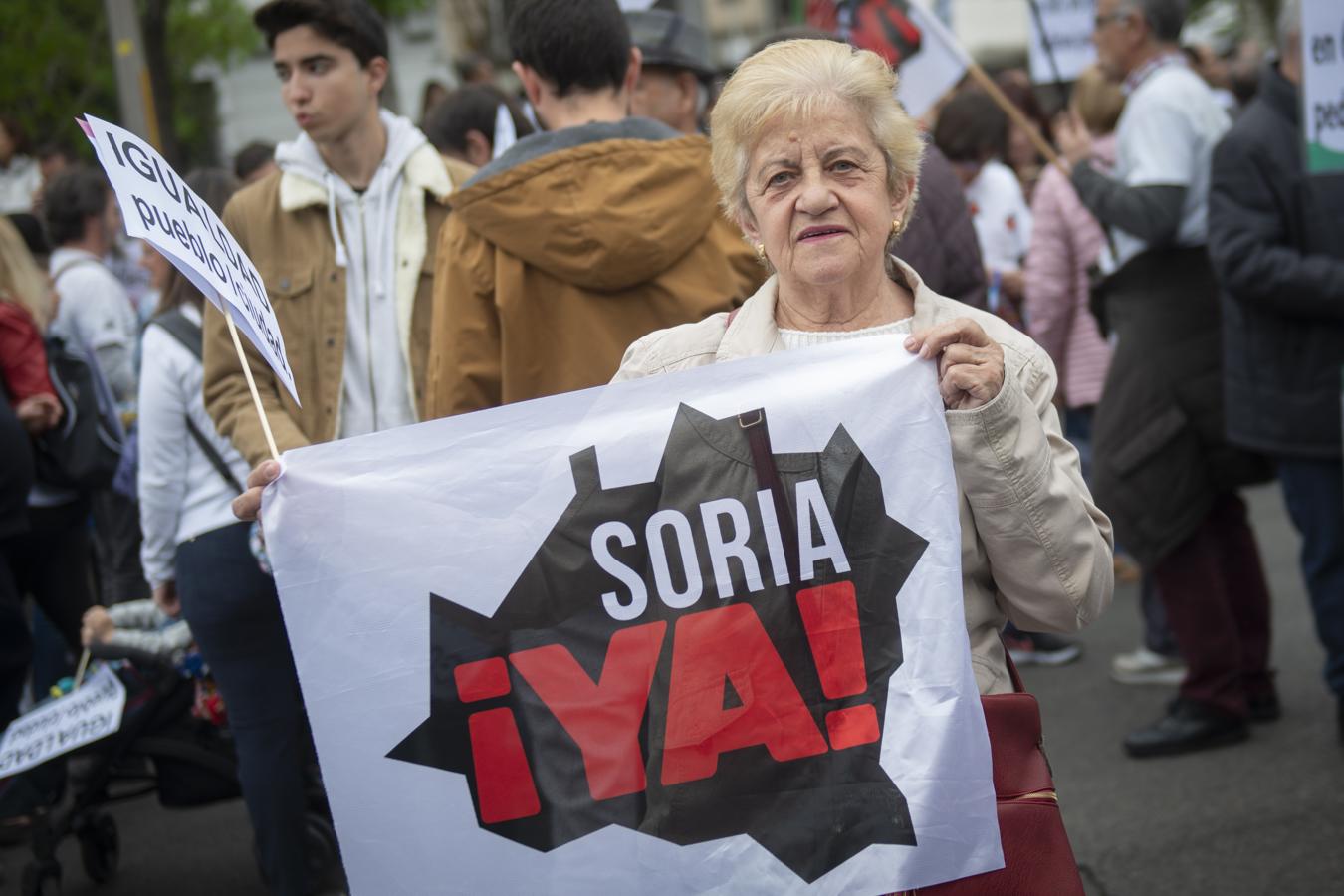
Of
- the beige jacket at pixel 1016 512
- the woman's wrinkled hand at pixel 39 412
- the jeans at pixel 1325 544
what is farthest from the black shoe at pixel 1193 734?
the woman's wrinkled hand at pixel 39 412

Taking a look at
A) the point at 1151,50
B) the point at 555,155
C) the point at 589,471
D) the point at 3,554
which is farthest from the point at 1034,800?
the point at 3,554

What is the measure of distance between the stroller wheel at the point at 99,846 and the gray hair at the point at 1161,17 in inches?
174

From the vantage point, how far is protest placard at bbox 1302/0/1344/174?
4.52 m

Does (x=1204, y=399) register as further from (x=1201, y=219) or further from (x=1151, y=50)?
(x=1151, y=50)

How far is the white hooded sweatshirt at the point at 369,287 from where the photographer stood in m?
3.72

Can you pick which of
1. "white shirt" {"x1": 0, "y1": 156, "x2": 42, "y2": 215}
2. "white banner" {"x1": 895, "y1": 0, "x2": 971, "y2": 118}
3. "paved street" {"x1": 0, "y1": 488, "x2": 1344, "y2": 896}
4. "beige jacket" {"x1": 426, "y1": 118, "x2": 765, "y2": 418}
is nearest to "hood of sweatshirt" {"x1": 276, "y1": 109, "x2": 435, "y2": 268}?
"beige jacket" {"x1": 426, "y1": 118, "x2": 765, "y2": 418}

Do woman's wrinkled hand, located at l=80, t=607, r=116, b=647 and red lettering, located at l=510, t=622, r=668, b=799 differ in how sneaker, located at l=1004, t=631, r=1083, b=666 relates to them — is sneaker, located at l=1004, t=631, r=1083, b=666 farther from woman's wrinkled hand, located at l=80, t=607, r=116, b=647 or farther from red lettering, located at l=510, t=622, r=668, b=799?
red lettering, located at l=510, t=622, r=668, b=799

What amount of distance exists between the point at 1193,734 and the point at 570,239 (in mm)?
3073

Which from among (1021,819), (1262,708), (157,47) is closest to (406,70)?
(157,47)

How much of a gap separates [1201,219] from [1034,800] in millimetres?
3574

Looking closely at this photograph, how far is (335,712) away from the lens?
7.49 ft

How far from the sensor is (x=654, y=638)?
2.27 m

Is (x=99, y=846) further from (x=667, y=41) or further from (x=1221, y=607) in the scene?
(x=1221, y=607)

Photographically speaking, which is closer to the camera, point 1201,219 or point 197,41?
point 1201,219
